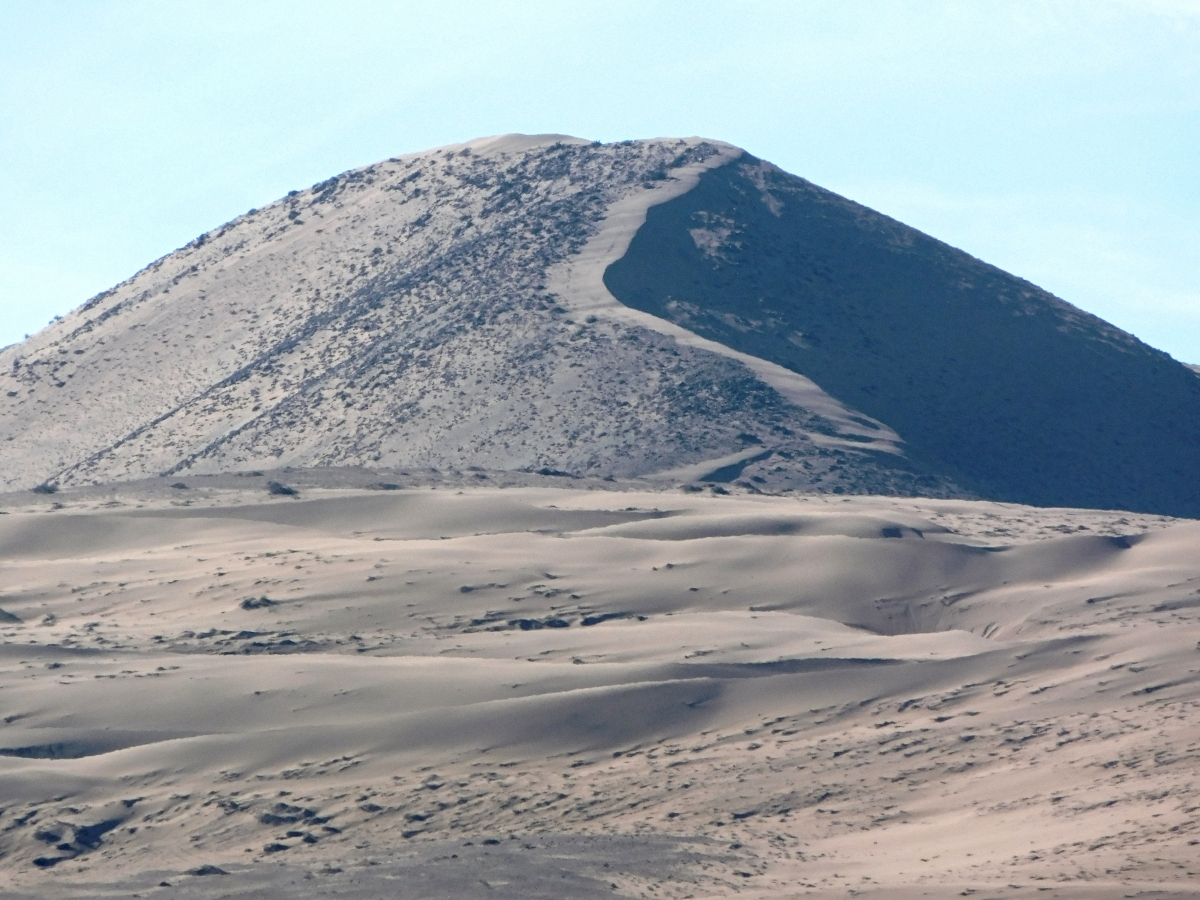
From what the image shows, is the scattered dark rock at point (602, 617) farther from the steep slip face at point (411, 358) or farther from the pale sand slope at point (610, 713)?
the steep slip face at point (411, 358)

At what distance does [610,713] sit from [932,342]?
27181mm

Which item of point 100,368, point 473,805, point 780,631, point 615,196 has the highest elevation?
point 615,196

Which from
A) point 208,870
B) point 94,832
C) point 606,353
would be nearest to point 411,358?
point 606,353

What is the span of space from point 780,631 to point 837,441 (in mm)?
16002

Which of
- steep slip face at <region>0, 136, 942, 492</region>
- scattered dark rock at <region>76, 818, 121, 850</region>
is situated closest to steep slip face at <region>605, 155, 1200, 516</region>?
steep slip face at <region>0, 136, 942, 492</region>

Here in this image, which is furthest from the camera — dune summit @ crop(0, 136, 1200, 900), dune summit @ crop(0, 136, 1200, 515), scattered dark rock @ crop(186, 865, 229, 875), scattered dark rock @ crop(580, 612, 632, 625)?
dune summit @ crop(0, 136, 1200, 515)

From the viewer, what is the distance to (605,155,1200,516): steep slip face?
36688mm

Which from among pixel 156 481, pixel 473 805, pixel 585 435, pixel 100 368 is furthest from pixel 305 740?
pixel 100 368

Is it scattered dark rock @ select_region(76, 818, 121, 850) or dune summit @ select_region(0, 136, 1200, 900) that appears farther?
scattered dark rock @ select_region(76, 818, 121, 850)

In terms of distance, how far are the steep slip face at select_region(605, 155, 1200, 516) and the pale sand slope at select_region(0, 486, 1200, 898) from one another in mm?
14196

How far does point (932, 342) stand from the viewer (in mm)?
41000

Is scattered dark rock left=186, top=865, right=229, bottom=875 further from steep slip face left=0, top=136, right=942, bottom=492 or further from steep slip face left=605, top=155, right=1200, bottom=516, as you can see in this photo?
steep slip face left=605, top=155, right=1200, bottom=516

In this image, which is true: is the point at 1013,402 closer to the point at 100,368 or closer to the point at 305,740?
the point at 100,368

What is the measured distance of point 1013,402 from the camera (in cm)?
3912
